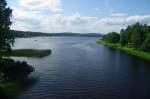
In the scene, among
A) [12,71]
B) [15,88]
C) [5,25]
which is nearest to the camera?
[15,88]

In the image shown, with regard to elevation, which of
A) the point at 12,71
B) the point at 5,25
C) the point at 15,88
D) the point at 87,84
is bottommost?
the point at 87,84

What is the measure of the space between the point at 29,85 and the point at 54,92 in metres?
7.81

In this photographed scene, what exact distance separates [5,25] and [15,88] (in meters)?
14.6

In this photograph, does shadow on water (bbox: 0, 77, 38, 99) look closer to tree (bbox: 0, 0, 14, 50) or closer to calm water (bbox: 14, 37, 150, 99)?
calm water (bbox: 14, 37, 150, 99)

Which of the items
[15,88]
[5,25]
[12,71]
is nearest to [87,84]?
[15,88]

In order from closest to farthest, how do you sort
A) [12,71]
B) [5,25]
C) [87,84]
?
[5,25], [87,84], [12,71]

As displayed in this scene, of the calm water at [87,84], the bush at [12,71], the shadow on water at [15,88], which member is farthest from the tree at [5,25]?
the calm water at [87,84]

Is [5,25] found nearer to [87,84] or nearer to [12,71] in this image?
[12,71]

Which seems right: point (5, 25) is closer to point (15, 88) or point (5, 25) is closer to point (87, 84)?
point (15, 88)

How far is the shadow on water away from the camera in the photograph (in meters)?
47.4

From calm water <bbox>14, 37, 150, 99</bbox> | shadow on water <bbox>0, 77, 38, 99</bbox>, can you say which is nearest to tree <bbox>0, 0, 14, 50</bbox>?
shadow on water <bbox>0, 77, 38, 99</bbox>

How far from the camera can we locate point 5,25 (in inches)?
2149

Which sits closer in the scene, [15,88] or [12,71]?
[15,88]

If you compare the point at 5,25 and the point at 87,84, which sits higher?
the point at 5,25
